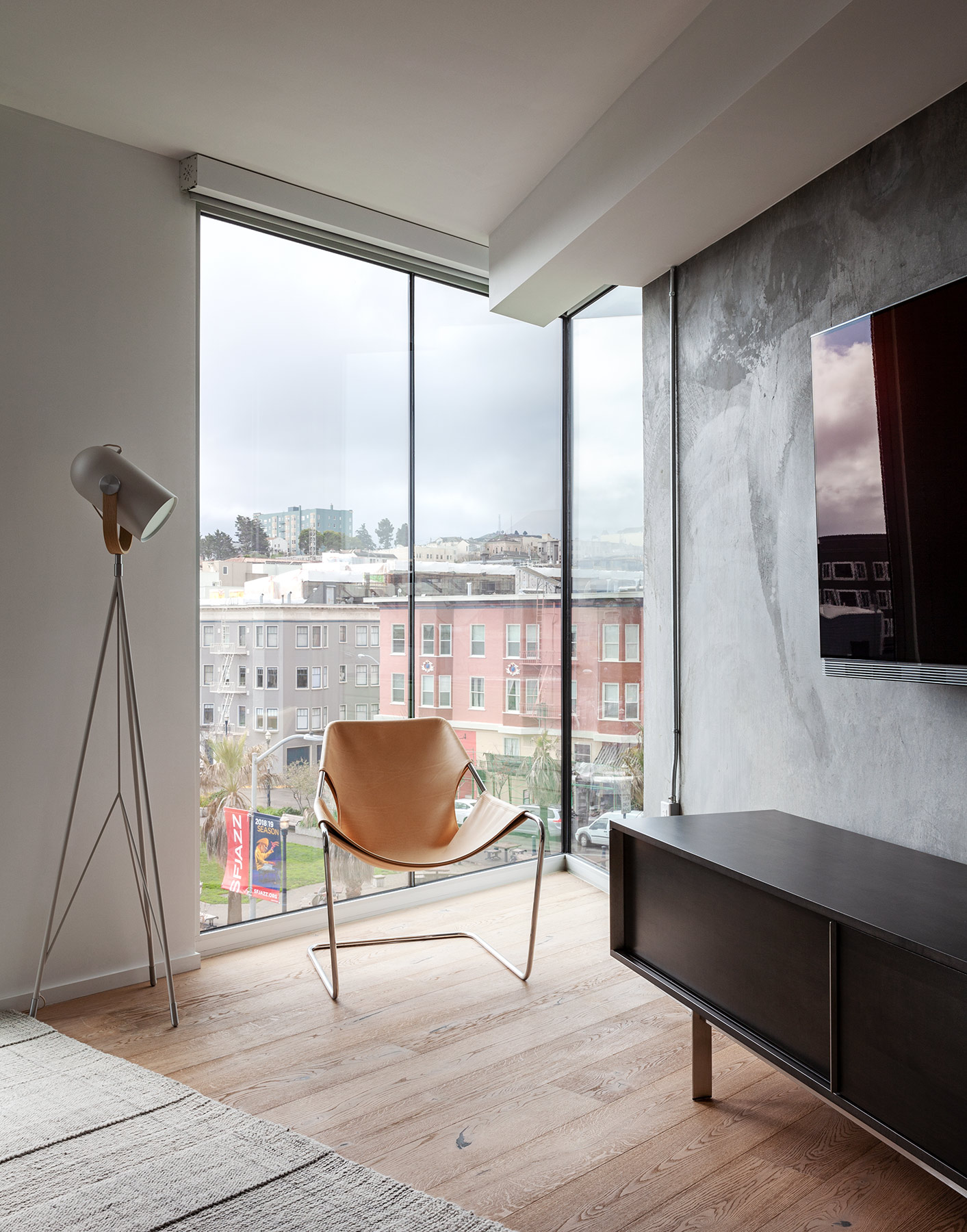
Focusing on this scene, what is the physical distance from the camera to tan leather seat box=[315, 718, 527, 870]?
119 inches

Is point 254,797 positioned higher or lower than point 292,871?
higher

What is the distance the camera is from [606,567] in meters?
3.78

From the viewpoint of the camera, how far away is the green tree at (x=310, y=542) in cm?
336

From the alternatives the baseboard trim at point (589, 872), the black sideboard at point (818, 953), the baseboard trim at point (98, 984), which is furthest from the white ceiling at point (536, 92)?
the baseboard trim at point (98, 984)

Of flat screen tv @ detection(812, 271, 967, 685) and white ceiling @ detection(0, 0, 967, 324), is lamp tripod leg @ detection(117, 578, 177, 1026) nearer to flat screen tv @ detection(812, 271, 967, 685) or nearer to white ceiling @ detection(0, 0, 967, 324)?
white ceiling @ detection(0, 0, 967, 324)

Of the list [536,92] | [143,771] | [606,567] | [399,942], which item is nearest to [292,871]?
[399,942]

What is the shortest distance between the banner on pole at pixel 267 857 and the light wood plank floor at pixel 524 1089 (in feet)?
0.70

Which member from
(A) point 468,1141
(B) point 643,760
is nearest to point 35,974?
(A) point 468,1141

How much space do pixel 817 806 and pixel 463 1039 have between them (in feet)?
3.90

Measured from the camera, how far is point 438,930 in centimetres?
331

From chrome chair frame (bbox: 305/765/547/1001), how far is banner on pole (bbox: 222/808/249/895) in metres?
0.36

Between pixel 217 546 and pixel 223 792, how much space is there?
2.96 ft

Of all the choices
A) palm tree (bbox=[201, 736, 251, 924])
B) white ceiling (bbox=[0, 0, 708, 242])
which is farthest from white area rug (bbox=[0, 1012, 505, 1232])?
white ceiling (bbox=[0, 0, 708, 242])

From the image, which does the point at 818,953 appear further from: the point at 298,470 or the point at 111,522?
the point at 298,470
